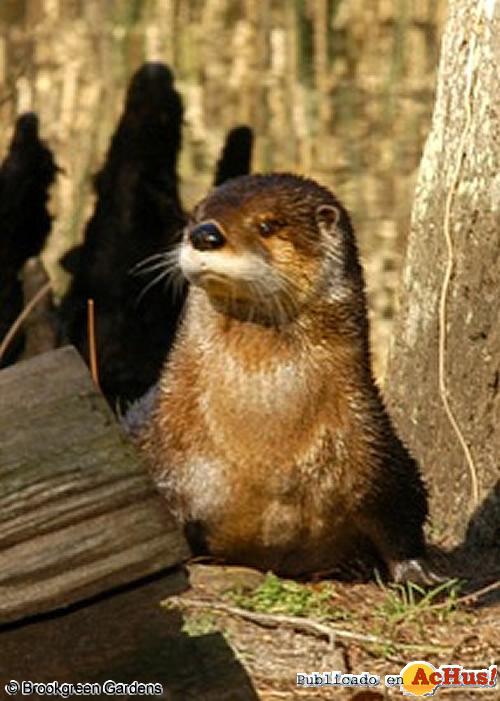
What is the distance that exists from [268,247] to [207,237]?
0.30 metres

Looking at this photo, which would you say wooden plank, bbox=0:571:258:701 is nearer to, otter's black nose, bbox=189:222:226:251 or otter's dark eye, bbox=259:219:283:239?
otter's black nose, bbox=189:222:226:251

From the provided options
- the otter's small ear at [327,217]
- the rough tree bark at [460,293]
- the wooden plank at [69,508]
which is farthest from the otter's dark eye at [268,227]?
the wooden plank at [69,508]

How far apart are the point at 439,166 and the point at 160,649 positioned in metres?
3.43

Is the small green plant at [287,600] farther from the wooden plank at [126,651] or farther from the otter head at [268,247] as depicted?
the wooden plank at [126,651]

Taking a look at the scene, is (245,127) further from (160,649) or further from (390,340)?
(160,649)

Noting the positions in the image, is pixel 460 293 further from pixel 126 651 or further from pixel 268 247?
pixel 126 651

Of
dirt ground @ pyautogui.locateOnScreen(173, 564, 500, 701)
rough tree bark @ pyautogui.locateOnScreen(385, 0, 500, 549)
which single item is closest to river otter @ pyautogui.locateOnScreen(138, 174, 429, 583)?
dirt ground @ pyautogui.locateOnScreen(173, 564, 500, 701)

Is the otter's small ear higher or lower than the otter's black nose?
lower

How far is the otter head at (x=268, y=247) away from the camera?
5.57 m

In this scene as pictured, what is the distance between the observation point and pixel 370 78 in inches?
323

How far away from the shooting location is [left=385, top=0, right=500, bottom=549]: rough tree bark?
6.93 m

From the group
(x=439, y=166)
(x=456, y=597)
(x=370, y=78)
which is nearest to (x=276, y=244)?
(x=456, y=597)

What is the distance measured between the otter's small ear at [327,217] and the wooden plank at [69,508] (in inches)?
79.6

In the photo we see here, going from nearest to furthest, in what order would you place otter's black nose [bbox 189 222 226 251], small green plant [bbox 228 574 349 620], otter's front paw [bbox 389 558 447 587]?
otter's black nose [bbox 189 222 226 251] → small green plant [bbox 228 574 349 620] → otter's front paw [bbox 389 558 447 587]
